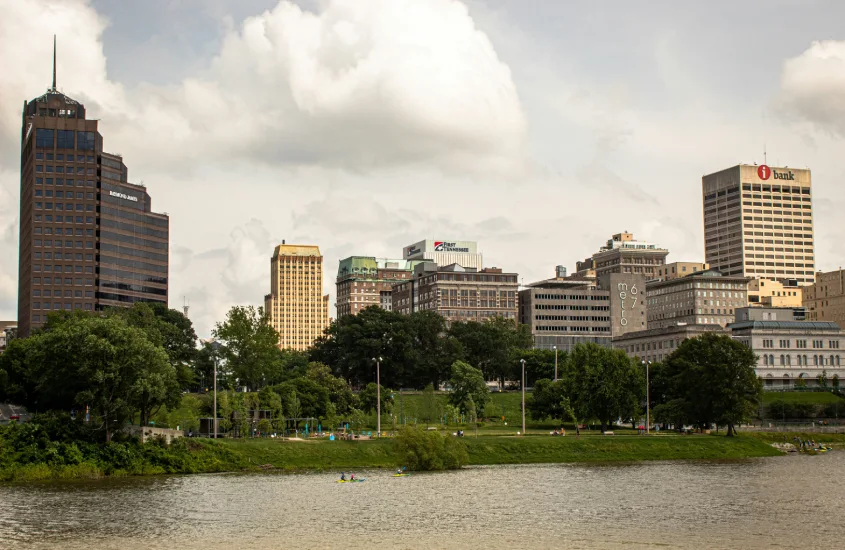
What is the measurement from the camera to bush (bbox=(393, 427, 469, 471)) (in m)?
120

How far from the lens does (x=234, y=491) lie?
97625 millimetres

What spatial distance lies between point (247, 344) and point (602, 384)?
6243 centimetres

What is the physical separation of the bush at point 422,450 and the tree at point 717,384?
5335 centimetres

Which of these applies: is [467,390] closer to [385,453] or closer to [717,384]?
[717,384]

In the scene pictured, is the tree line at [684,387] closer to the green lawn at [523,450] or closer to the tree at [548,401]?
the tree at [548,401]

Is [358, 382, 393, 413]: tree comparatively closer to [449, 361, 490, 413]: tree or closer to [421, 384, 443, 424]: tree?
[421, 384, 443, 424]: tree

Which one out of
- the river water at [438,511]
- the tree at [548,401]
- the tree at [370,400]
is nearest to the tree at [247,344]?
the tree at [370,400]

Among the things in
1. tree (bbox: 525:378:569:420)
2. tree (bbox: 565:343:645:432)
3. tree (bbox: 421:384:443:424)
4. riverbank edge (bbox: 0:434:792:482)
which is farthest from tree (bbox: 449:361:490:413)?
riverbank edge (bbox: 0:434:792:482)

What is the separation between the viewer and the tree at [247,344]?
187000 millimetres

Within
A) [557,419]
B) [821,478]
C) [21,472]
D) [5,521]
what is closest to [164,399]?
[21,472]

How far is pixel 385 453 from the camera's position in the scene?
132 m

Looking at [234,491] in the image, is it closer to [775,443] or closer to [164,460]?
[164,460]

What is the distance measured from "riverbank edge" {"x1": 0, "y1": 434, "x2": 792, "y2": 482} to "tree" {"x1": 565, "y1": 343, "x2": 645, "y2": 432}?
11.8 metres

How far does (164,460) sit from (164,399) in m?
8.35
